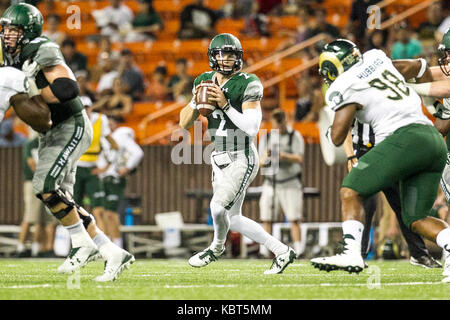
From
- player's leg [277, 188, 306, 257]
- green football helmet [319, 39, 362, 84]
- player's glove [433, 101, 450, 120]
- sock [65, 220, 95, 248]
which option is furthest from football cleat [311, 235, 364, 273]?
player's leg [277, 188, 306, 257]

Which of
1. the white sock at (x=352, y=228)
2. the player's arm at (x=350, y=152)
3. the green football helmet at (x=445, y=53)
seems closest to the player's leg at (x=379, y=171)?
the white sock at (x=352, y=228)

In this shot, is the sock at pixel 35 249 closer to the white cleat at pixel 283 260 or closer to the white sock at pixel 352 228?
the white cleat at pixel 283 260

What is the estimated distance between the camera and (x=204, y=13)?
15.8 meters

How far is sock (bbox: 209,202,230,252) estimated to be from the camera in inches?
273

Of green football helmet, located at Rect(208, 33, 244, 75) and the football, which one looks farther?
green football helmet, located at Rect(208, 33, 244, 75)

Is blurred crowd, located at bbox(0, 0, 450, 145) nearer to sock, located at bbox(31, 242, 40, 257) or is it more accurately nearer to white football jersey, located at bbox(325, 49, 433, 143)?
sock, located at bbox(31, 242, 40, 257)

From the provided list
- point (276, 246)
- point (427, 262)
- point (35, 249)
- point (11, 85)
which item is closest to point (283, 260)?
point (276, 246)

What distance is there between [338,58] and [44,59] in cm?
198

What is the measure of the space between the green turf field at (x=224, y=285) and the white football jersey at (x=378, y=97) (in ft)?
3.23

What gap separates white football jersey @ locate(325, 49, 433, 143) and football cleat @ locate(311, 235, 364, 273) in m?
0.70

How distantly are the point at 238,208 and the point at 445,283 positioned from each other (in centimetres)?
181

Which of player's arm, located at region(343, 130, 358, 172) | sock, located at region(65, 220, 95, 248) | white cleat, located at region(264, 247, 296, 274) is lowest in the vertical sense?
white cleat, located at region(264, 247, 296, 274)

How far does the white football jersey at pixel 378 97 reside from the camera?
580cm
